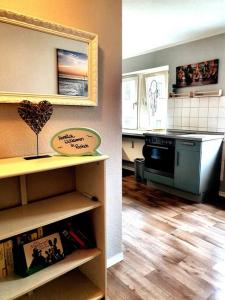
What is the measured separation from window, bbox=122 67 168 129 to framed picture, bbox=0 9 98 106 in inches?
109

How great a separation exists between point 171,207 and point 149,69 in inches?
100

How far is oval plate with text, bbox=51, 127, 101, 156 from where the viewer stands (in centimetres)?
Result: 129

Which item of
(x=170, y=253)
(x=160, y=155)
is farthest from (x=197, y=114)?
(x=170, y=253)

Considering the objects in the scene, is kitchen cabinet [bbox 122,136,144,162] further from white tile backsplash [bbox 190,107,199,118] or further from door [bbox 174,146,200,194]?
door [bbox 174,146,200,194]

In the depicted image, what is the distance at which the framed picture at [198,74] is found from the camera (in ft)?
10.7

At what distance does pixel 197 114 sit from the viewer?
3508 millimetres

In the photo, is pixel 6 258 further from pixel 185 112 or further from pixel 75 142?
pixel 185 112

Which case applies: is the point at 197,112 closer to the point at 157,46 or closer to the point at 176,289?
the point at 157,46

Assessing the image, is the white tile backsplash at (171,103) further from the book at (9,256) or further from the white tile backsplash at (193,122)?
the book at (9,256)

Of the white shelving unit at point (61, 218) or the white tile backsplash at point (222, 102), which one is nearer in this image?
the white shelving unit at point (61, 218)

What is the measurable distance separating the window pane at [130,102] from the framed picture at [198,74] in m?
1.15

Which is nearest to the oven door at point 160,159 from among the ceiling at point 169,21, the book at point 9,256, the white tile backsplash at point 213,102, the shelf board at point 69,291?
the white tile backsplash at point 213,102

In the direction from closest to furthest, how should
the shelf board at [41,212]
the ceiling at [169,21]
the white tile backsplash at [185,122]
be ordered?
the shelf board at [41,212] < the ceiling at [169,21] < the white tile backsplash at [185,122]

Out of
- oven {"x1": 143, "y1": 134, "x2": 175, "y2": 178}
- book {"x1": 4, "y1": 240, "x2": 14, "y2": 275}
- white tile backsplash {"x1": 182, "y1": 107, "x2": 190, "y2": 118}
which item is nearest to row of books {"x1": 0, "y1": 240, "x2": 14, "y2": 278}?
book {"x1": 4, "y1": 240, "x2": 14, "y2": 275}
